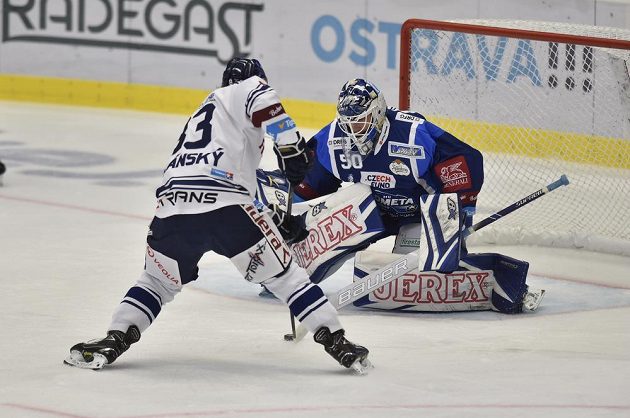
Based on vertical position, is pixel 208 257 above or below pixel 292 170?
below

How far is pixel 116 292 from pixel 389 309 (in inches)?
42.2

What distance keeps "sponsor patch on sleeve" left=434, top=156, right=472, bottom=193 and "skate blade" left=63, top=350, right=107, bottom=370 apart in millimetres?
1581

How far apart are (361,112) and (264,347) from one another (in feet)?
3.25

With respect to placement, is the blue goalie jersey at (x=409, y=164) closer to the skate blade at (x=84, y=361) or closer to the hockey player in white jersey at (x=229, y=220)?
the hockey player in white jersey at (x=229, y=220)

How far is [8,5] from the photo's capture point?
10695mm

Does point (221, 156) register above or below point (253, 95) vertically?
below

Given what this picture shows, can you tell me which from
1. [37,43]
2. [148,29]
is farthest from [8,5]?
[148,29]

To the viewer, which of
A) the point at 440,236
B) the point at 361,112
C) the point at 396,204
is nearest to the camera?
the point at 440,236

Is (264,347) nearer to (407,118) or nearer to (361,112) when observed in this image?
(361,112)

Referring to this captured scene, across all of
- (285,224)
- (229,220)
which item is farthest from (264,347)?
(229,220)

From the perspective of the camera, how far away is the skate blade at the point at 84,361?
13.0 feet

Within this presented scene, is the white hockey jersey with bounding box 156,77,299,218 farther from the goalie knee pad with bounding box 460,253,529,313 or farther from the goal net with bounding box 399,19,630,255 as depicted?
the goal net with bounding box 399,19,630,255

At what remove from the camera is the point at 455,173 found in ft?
16.3

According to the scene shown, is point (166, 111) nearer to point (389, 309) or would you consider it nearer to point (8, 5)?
point (8, 5)
